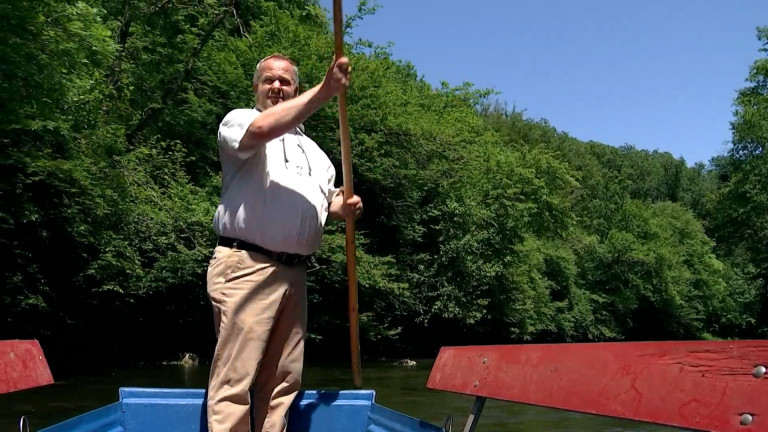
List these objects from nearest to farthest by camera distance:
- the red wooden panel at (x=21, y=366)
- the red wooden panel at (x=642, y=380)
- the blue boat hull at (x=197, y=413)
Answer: the red wooden panel at (x=642, y=380), the red wooden panel at (x=21, y=366), the blue boat hull at (x=197, y=413)

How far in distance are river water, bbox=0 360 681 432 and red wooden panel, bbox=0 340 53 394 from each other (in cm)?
866

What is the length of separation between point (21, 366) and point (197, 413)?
1100 mm

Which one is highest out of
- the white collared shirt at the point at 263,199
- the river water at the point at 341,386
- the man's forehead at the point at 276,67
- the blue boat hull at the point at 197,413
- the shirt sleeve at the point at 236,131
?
the man's forehead at the point at 276,67

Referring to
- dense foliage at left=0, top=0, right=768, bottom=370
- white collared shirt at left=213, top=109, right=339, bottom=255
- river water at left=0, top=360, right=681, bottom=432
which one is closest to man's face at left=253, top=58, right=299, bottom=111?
white collared shirt at left=213, top=109, right=339, bottom=255

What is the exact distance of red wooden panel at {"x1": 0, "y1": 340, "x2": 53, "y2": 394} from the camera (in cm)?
238

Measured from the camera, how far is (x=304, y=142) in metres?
3.45

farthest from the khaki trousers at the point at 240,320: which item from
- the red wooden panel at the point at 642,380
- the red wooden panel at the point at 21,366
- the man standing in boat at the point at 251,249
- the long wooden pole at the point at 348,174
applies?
the red wooden panel at the point at 642,380

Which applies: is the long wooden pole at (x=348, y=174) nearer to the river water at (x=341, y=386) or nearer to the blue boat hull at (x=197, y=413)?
the blue boat hull at (x=197, y=413)

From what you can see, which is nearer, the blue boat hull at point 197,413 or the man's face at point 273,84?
the man's face at point 273,84

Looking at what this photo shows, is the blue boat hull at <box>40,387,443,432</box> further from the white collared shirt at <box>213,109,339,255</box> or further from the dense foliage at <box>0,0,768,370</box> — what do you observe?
the dense foliage at <box>0,0,768,370</box>

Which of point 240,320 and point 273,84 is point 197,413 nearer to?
point 240,320

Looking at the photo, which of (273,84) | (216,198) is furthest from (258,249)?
(216,198)

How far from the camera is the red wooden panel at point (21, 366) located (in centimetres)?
238

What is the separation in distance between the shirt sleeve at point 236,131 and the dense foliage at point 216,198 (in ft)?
35.4
